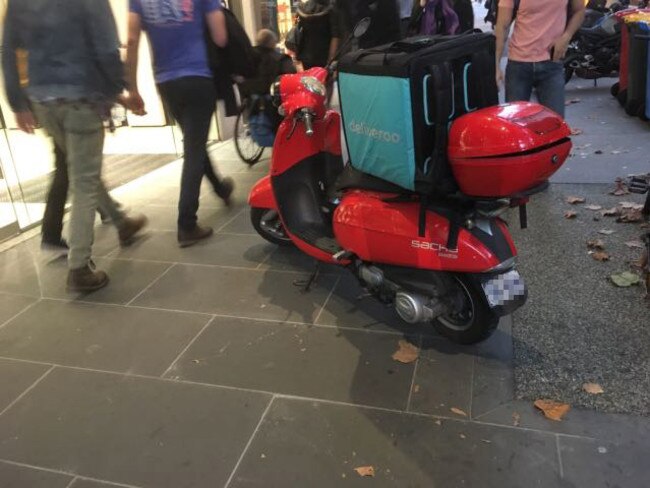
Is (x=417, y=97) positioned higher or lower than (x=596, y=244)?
higher

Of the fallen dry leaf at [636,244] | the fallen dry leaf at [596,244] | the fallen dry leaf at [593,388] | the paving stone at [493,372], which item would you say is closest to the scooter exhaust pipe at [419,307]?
the paving stone at [493,372]

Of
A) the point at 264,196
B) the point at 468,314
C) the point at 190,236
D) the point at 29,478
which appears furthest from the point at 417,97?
the point at 190,236

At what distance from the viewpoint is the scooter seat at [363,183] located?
8.15 ft

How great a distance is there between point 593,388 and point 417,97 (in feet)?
4.44

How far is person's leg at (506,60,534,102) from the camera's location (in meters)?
4.36

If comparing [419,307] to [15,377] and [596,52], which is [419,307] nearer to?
[15,377]

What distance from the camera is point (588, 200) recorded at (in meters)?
4.28

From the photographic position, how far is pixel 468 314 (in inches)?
101

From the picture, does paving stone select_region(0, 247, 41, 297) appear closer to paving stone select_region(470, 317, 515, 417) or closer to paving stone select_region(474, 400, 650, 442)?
paving stone select_region(470, 317, 515, 417)

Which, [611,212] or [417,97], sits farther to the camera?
[611,212]

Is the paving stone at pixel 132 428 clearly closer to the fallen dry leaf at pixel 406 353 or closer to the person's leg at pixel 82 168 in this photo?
the fallen dry leaf at pixel 406 353

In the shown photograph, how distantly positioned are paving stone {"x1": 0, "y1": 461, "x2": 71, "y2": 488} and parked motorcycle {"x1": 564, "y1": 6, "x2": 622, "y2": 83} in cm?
868

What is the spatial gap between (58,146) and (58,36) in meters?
0.70

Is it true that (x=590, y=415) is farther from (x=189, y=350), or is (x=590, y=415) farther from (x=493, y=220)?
(x=189, y=350)
